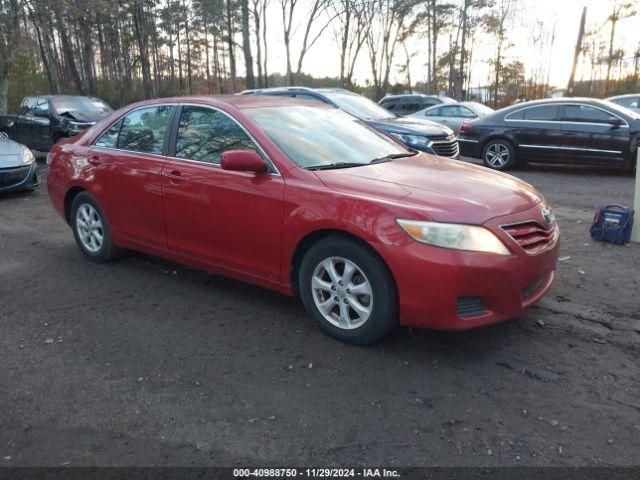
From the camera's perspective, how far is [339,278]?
3668mm

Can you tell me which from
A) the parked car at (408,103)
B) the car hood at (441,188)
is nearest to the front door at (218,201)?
the car hood at (441,188)

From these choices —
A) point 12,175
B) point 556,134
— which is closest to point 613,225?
point 556,134

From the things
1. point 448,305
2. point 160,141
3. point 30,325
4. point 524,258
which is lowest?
point 30,325

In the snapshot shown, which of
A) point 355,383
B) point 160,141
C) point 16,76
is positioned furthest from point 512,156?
point 16,76

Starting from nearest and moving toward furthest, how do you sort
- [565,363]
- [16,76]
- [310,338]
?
[565,363] < [310,338] < [16,76]

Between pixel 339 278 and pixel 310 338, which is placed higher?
pixel 339 278

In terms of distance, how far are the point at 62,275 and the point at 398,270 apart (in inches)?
138

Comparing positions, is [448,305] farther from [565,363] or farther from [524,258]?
[565,363]

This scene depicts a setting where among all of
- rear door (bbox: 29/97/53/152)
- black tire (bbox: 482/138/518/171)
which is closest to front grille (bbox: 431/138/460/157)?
black tire (bbox: 482/138/518/171)

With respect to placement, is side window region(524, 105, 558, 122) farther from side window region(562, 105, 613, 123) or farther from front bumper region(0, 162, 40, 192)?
front bumper region(0, 162, 40, 192)

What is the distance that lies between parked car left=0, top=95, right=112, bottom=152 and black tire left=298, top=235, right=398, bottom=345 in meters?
11.3

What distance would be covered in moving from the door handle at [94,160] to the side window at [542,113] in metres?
9.16

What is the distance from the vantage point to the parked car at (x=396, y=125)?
9.83 metres

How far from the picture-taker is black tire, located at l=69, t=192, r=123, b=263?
5.34 meters
